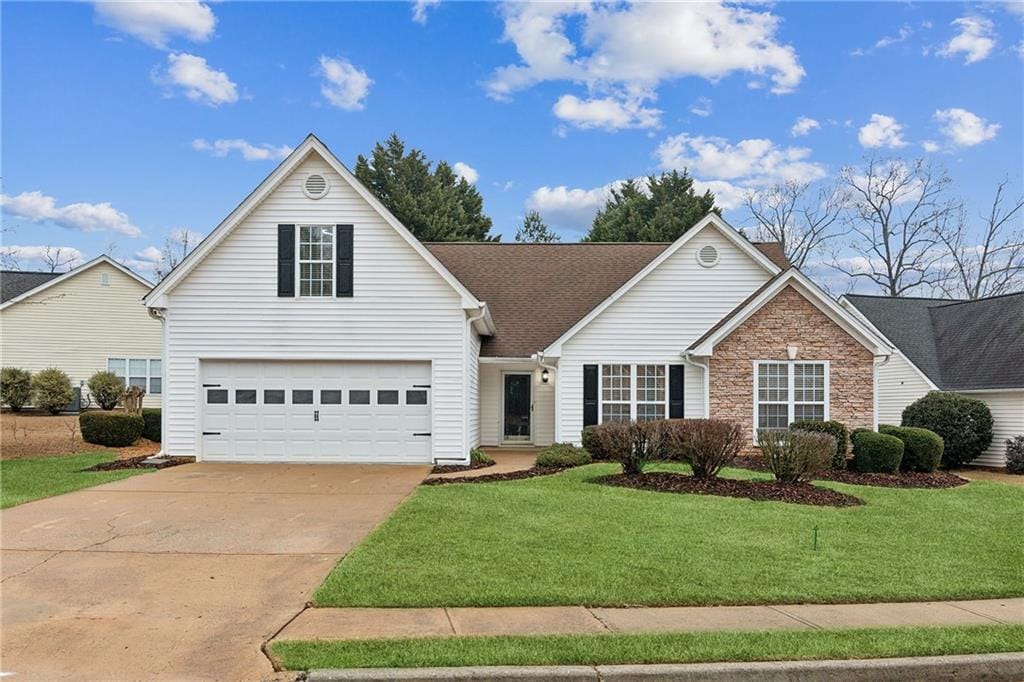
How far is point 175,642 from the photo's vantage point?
543 cm

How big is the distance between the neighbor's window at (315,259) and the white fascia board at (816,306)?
29.1 ft

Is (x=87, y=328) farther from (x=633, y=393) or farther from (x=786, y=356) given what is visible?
(x=786, y=356)

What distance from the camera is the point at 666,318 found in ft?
61.2

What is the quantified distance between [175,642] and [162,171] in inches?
852

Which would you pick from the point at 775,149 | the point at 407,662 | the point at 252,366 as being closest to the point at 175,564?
the point at 407,662

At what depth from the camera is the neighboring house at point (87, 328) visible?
1138 inches

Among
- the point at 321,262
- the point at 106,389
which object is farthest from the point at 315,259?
the point at 106,389

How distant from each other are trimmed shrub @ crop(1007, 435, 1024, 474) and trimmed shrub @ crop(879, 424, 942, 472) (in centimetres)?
461

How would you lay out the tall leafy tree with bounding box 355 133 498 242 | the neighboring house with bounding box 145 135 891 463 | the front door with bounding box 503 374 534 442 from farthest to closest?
the tall leafy tree with bounding box 355 133 498 242 → the front door with bounding box 503 374 534 442 → the neighboring house with bounding box 145 135 891 463

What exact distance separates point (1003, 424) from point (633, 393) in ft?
34.4

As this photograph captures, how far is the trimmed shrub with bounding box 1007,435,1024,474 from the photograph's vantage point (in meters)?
18.8

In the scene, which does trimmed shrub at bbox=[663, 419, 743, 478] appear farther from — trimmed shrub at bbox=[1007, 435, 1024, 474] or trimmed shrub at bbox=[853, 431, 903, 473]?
trimmed shrub at bbox=[1007, 435, 1024, 474]

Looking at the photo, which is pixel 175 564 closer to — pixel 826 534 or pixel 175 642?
pixel 175 642

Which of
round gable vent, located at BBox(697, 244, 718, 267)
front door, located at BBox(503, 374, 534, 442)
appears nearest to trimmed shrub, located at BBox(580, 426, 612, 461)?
front door, located at BBox(503, 374, 534, 442)
